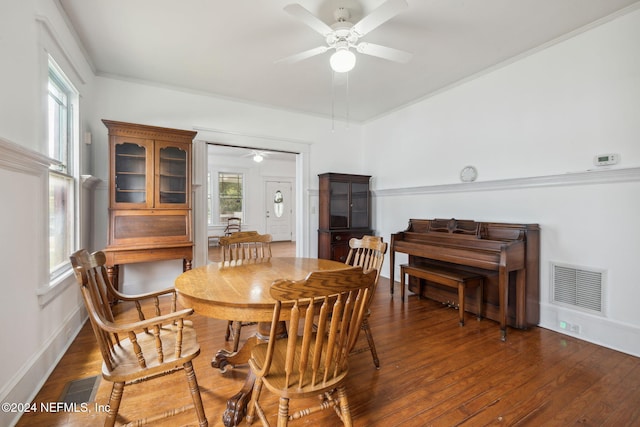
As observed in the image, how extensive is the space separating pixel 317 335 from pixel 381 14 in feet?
6.80

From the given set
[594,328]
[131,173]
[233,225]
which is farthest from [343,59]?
[233,225]

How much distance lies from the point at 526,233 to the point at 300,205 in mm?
3075

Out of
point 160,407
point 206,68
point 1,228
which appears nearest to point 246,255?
point 160,407

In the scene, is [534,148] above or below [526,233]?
above

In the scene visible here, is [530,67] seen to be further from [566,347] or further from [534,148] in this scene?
[566,347]

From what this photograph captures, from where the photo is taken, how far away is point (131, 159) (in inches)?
130

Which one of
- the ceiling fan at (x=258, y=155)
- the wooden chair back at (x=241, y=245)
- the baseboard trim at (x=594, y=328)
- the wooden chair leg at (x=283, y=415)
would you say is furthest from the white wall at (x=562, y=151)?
the ceiling fan at (x=258, y=155)

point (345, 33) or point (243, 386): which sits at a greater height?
point (345, 33)

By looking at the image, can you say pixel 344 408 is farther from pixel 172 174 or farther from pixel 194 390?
pixel 172 174

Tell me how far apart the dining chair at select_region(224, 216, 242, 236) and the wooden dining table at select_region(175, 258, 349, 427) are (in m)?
5.91

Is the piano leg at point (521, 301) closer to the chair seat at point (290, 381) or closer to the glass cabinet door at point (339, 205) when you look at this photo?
the chair seat at point (290, 381)

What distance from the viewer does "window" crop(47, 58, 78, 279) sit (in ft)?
7.88

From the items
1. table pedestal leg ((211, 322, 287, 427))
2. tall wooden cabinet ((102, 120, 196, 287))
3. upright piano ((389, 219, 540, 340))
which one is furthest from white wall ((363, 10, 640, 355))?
tall wooden cabinet ((102, 120, 196, 287))

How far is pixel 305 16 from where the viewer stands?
200 cm
